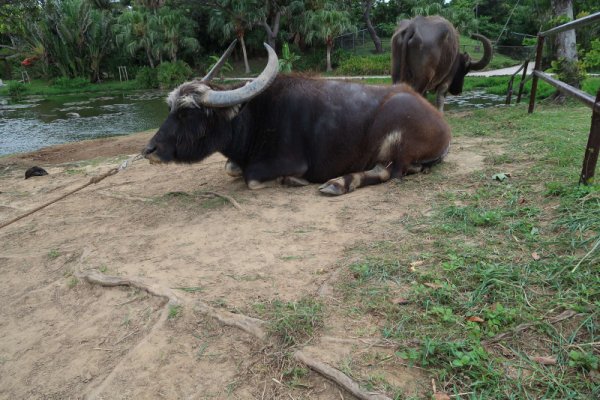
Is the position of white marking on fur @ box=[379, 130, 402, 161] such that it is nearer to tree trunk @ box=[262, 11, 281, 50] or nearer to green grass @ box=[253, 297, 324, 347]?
green grass @ box=[253, 297, 324, 347]

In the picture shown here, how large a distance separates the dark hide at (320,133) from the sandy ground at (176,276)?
0.26m

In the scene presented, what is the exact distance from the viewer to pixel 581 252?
2.27 m

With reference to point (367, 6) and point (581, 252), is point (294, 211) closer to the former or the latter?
point (581, 252)

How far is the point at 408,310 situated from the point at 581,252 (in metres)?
1.03

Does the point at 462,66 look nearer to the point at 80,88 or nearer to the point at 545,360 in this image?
the point at 545,360

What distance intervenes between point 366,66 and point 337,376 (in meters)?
25.4

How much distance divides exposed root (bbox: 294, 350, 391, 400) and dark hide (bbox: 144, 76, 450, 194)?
2499 millimetres

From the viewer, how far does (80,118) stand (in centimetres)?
1672

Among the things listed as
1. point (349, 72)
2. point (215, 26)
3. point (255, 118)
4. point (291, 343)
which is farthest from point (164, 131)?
point (215, 26)

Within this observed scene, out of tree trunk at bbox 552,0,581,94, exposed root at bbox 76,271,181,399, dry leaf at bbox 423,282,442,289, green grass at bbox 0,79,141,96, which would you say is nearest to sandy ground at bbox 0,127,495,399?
exposed root at bbox 76,271,181,399

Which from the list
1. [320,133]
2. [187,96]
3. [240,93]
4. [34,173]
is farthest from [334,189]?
[34,173]

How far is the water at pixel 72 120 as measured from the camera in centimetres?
1238

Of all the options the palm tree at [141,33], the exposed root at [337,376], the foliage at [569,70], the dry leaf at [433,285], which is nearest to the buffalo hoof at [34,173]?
the exposed root at [337,376]

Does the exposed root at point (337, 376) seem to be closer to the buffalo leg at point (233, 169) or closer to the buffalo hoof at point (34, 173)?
the buffalo leg at point (233, 169)
